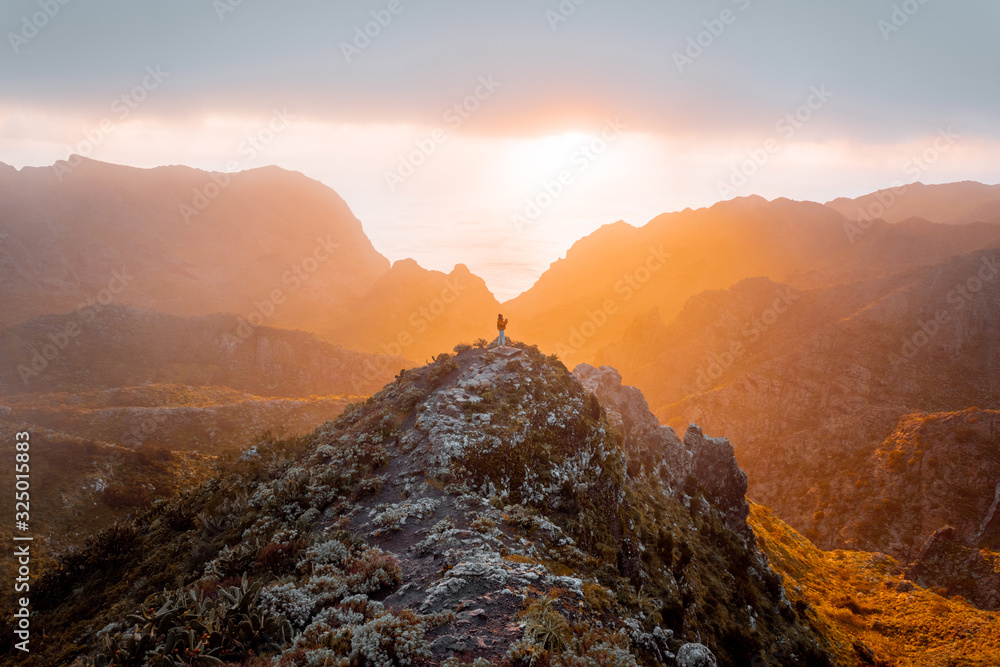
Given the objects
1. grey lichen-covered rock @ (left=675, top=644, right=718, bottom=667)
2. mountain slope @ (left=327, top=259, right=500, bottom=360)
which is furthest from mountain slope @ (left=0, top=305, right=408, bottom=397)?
grey lichen-covered rock @ (left=675, top=644, right=718, bottom=667)

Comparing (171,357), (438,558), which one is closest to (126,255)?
(171,357)

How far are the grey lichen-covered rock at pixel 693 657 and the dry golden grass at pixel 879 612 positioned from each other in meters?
31.4

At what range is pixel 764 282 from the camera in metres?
152

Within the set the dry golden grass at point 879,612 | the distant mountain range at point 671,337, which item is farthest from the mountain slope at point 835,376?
the dry golden grass at point 879,612

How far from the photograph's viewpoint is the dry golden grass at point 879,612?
40.2m

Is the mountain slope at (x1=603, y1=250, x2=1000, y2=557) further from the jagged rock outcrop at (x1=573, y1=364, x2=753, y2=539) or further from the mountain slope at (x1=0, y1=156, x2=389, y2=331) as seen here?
the mountain slope at (x1=0, y1=156, x2=389, y2=331)

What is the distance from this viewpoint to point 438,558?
12.8m

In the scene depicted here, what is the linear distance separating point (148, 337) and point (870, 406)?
151832 millimetres

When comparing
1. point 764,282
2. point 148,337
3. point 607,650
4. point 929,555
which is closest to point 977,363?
Result: point 764,282

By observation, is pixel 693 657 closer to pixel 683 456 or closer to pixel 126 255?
pixel 683 456

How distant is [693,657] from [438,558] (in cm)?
838

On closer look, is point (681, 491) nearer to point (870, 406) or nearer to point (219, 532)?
→ point (219, 532)

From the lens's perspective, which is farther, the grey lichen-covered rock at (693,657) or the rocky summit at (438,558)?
the grey lichen-covered rock at (693,657)

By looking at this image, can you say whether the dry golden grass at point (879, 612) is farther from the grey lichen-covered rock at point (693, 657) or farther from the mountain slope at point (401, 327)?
the mountain slope at point (401, 327)
